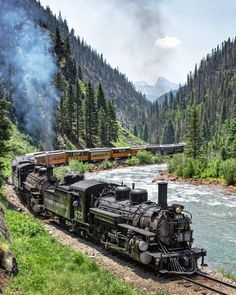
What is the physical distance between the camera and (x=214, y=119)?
183250 millimetres

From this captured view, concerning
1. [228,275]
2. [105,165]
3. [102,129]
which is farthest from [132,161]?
[228,275]

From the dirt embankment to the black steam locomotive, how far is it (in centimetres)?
46

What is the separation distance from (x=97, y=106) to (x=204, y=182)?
5000 cm

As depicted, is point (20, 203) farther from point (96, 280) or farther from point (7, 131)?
point (96, 280)

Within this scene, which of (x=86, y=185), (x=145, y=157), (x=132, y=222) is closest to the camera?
(x=132, y=222)

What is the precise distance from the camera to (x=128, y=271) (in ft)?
59.1

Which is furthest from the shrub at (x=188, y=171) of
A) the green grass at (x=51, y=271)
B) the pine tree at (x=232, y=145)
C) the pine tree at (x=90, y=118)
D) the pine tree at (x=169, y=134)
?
the pine tree at (x=169, y=134)

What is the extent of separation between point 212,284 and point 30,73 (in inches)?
3220

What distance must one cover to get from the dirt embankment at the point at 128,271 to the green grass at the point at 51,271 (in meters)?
0.83

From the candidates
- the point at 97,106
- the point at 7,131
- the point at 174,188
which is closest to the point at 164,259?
the point at 7,131

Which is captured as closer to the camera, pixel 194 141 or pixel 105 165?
pixel 194 141

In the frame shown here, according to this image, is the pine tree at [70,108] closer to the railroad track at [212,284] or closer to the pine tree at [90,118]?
the pine tree at [90,118]

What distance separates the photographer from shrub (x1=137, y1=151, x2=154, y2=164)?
85.1m

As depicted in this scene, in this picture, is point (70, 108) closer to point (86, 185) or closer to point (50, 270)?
point (86, 185)
